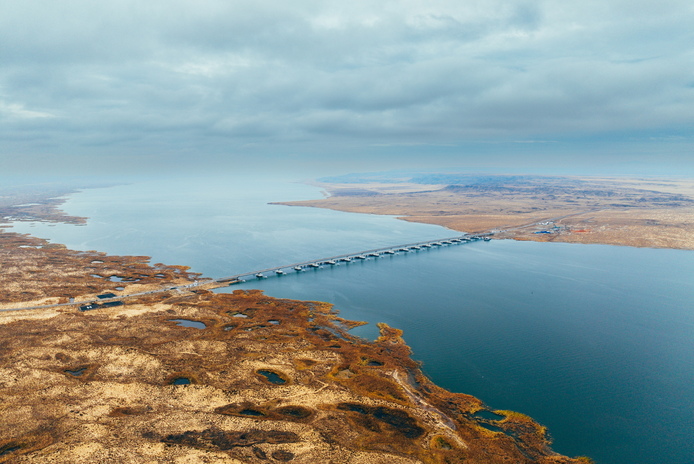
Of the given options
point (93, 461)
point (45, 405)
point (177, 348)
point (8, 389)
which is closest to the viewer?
point (93, 461)

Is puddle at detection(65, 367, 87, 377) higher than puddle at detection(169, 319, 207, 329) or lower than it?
lower

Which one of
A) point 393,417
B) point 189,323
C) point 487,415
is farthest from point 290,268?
point 487,415

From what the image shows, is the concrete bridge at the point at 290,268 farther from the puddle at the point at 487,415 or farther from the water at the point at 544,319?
the puddle at the point at 487,415

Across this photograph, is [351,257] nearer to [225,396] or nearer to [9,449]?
[225,396]

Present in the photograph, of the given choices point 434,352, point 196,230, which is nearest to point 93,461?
point 434,352

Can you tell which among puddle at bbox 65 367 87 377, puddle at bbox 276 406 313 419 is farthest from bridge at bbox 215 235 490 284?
puddle at bbox 276 406 313 419

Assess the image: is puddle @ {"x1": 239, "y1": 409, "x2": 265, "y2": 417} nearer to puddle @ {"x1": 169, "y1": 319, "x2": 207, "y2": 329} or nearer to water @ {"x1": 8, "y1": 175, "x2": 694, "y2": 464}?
water @ {"x1": 8, "y1": 175, "x2": 694, "y2": 464}

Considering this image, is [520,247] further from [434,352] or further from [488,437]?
[488,437]
